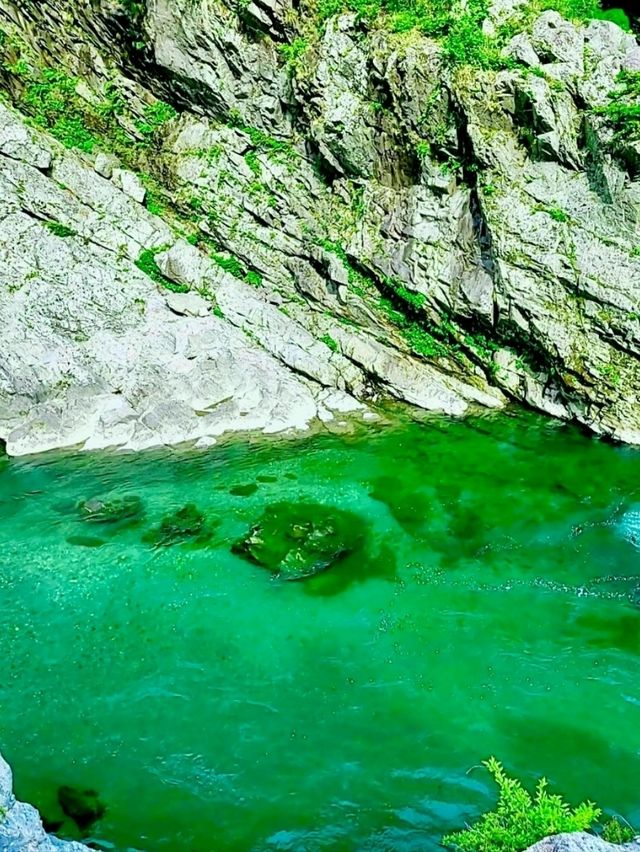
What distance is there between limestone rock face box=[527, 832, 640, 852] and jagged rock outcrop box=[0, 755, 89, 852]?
184 inches

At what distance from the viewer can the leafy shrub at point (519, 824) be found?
5996 mm

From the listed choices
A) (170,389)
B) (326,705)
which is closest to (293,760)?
(326,705)

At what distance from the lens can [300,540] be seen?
611 inches

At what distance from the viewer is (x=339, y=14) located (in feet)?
87.6

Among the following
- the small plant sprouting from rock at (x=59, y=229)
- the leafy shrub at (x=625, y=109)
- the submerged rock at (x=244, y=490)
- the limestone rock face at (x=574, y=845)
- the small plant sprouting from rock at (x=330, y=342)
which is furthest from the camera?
the small plant sprouting from rock at (x=330, y=342)

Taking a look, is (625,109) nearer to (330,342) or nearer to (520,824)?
(330,342)

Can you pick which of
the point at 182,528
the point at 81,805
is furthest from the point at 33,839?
the point at 182,528

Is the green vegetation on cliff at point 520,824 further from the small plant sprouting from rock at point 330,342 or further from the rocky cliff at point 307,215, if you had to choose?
the small plant sprouting from rock at point 330,342

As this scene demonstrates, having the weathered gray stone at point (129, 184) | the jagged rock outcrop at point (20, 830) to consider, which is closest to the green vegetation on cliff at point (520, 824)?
the jagged rock outcrop at point (20, 830)

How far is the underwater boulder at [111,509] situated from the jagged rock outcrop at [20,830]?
1089cm

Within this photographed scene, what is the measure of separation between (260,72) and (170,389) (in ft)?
55.0

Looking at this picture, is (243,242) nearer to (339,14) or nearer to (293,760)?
(339,14)

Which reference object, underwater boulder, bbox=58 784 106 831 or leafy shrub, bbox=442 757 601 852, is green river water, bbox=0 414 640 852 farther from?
leafy shrub, bbox=442 757 601 852

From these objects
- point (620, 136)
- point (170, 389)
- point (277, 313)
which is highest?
point (620, 136)
